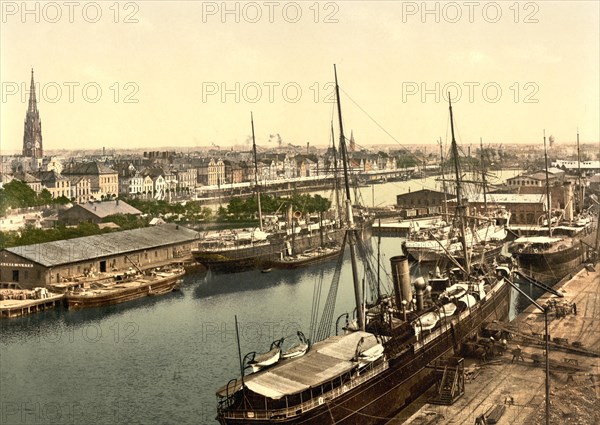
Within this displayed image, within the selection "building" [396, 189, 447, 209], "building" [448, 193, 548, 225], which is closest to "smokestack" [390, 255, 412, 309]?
"building" [448, 193, 548, 225]

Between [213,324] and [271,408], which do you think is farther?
[213,324]

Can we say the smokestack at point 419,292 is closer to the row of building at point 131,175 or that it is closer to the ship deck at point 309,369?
the ship deck at point 309,369

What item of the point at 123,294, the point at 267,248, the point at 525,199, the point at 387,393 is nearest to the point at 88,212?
the point at 267,248

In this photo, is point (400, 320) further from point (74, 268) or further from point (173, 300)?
point (74, 268)

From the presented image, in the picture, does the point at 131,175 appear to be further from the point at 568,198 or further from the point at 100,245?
the point at 568,198

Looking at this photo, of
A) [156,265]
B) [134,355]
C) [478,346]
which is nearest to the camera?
[478,346]

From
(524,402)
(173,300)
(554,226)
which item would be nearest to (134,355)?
(173,300)

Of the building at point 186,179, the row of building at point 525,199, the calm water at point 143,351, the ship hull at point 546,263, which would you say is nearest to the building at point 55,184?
the building at point 186,179
